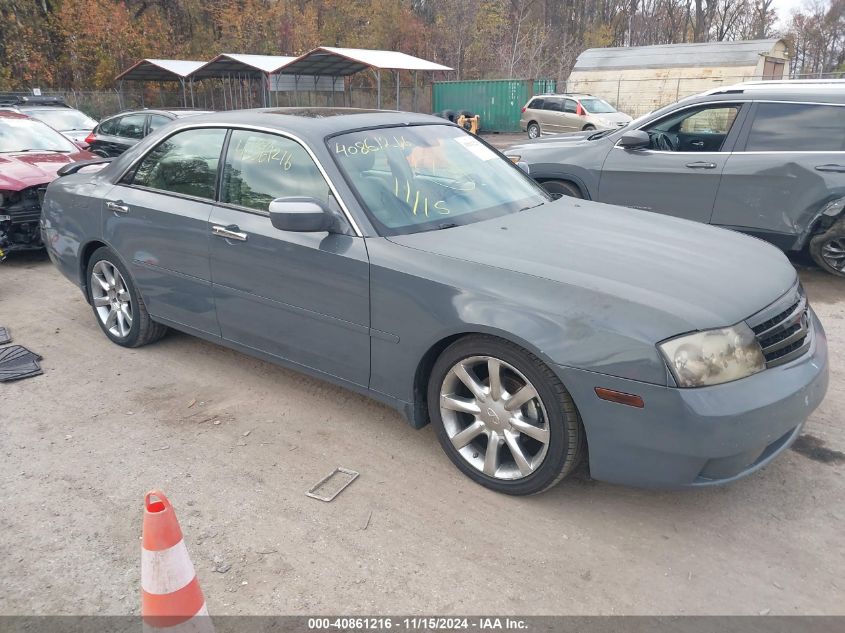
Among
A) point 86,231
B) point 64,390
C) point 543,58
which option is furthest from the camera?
point 543,58

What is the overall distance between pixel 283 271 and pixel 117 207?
5.57 feet

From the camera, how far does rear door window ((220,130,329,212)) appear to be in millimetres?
3555

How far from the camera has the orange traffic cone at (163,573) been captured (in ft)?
6.12

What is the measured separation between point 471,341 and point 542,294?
395 millimetres

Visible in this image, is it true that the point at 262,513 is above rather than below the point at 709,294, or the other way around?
below

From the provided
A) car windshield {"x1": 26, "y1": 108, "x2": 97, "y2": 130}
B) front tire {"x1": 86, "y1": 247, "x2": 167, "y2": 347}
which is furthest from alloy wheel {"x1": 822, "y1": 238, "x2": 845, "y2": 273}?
car windshield {"x1": 26, "y1": 108, "x2": 97, "y2": 130}

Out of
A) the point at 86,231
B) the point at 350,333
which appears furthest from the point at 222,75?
the point at 350,333

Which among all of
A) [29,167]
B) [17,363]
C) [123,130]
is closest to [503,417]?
[17,363]

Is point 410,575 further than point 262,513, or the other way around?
point 262,513

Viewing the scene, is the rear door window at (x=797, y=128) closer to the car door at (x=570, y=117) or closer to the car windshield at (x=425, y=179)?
the car windshield at (x=425, y=179)

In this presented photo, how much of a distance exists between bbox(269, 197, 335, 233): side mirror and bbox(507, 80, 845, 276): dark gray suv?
4.47 m

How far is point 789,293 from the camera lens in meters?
3.05

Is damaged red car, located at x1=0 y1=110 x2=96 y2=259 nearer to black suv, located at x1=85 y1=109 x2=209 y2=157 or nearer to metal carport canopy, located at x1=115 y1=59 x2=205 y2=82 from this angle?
black suv, located at x1=85 y1=109 x2=209 y2=157

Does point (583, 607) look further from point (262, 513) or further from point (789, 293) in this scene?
point (789, 293)
